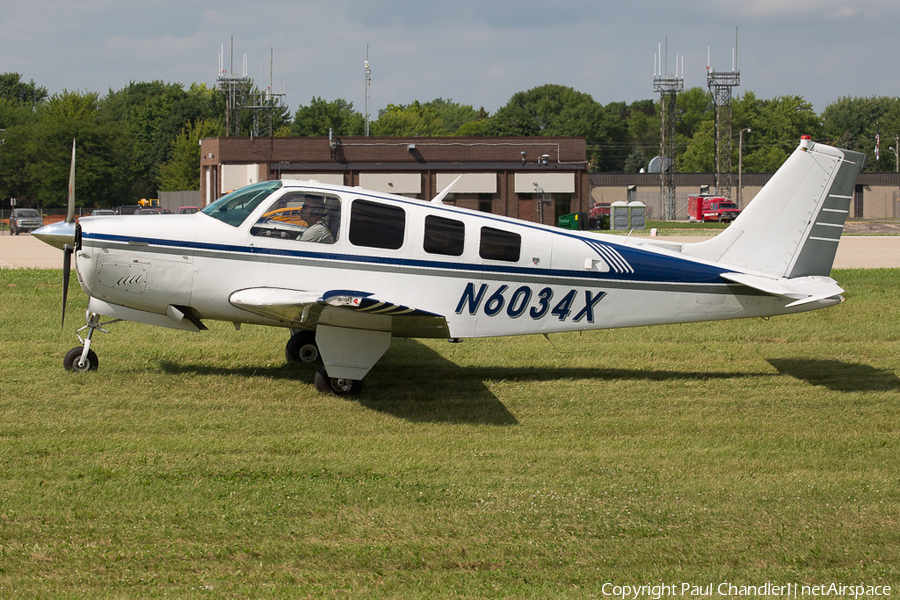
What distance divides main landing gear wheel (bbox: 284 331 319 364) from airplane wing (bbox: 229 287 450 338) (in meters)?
1.31

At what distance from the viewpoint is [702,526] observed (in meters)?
5.69

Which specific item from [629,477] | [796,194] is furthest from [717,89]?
[629,477]

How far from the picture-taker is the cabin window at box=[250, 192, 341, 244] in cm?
871

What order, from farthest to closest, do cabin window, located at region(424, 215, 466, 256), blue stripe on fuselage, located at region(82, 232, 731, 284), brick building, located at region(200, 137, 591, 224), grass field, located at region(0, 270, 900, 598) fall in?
brick building, located at region(200, 137, 591, 224) → cabin window, located at region(424, 215, 466, 256) → blue stripe on fuselage, located at region(82, 232, 731, 284) → grass field, located at region(0, 270, 900, 598)

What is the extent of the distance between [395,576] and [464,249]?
4.73 meters

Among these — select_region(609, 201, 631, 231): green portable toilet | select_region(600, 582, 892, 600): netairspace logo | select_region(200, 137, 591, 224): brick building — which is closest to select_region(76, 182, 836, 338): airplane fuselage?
select_region(600, 582, 892, 600): netairspace logo

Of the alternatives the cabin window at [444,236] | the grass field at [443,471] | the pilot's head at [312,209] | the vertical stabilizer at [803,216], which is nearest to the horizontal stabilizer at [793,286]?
the vertical stabilizer at [803,216]

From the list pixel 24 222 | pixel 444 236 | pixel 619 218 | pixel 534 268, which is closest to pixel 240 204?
pixel 444 236

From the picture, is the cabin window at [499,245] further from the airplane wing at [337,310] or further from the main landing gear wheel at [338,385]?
the main landing gear wheel at [338,385]

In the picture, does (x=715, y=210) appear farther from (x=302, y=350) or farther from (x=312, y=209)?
(x=312, y=209)

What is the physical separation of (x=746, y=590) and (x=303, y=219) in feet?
19.1

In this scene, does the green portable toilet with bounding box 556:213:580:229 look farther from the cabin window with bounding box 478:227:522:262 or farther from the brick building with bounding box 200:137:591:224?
the cabin window with bounding box 478:227:522:262

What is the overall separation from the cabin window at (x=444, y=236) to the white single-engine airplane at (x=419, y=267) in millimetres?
14

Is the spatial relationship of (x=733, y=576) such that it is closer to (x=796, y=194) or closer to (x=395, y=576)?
(x=395, y=576)
